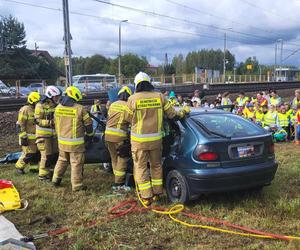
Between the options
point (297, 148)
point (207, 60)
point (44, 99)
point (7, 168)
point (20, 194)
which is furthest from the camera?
point (207, 60)

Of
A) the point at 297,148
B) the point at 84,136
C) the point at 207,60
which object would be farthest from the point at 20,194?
the point at 207,60

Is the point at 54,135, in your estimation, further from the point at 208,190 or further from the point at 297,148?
the point at 297,148

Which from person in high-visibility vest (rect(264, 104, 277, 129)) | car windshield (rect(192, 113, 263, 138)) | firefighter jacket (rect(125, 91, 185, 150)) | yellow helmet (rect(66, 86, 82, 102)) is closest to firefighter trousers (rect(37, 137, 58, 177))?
yellow helmet (rect(66, 86, 82, 102))

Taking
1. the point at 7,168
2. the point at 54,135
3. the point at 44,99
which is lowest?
the point at 7,168

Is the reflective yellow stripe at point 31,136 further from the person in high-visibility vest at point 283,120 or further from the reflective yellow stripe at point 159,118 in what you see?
the person in high-visibility vest at point 283,120

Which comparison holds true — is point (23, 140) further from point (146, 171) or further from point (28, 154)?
point (146, 171)

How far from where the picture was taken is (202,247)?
13.8ft

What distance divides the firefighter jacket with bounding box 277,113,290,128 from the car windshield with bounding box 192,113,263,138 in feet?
20.8

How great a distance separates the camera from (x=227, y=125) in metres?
5.70

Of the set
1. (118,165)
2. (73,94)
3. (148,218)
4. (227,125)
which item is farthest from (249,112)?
(148,218)

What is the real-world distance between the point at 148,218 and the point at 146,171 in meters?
0.79

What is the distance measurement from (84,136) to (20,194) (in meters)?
1.41

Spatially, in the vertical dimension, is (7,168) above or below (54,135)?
below

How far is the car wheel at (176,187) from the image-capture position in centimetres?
540
